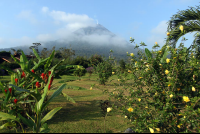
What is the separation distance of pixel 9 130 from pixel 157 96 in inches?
131

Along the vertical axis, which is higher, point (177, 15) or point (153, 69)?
point (177, 15)

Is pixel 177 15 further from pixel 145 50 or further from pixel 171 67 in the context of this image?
pixel 171 67

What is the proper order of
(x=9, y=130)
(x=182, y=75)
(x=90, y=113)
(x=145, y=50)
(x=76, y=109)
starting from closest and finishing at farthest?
1. (x=182, y=75)
2. (x=145, y=50)
3. (x=9, y=130)
4. (x=90, y=113)
5. (x=76, y=109)

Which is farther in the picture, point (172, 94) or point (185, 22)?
point (185, 22)

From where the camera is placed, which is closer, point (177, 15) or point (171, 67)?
point (171, 67)

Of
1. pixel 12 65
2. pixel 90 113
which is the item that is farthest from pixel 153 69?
pixel 12 65

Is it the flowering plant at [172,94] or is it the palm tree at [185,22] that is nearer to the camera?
the flowering plant at [172,94]

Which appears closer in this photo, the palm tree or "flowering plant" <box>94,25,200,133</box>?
"flowering plant" <box>94,25,200,133</box>

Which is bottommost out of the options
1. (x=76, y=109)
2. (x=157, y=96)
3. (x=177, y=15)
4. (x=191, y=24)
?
(x=76, y=109)

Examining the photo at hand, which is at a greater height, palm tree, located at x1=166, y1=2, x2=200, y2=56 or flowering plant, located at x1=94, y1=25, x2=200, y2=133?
palm tree, located at x1=166, y1=2, x2=200, y2=56

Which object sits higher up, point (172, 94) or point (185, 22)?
point (185, 22)

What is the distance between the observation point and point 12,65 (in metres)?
23.0

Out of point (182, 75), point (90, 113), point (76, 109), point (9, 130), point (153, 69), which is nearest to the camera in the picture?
point (182, 75)

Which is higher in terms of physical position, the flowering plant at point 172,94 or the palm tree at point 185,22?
the palm tree at point 185,22
